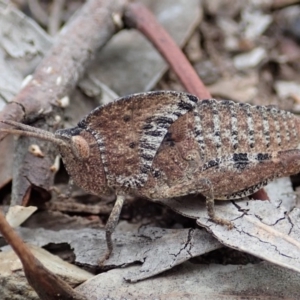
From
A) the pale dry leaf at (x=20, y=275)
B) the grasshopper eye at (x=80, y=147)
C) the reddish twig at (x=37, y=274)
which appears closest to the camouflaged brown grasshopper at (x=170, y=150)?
the grasshopper eye at (x=80, y=147)

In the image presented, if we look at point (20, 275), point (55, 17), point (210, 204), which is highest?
point (55, 17)

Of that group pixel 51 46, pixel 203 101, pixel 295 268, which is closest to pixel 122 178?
pixel 203 101

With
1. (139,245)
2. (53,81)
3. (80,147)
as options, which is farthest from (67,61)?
(139,245)

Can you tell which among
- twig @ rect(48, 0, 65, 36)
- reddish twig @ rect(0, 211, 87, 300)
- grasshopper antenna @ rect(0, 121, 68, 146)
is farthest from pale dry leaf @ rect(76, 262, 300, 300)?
twig @ rect(48, 0, 65, 36)

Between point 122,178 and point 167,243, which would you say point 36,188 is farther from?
point 167,243

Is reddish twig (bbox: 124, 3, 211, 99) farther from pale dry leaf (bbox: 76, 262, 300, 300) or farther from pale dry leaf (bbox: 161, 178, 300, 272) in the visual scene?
pale dry leaf (bbox: 76, 262, 300, 300)

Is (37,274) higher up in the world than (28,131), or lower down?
lower down

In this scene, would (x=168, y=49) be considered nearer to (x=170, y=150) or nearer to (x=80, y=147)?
(x=170, y=150)

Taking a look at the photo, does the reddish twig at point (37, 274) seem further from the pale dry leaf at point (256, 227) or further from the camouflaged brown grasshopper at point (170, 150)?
the pale dry leaf at point (256, 227)
